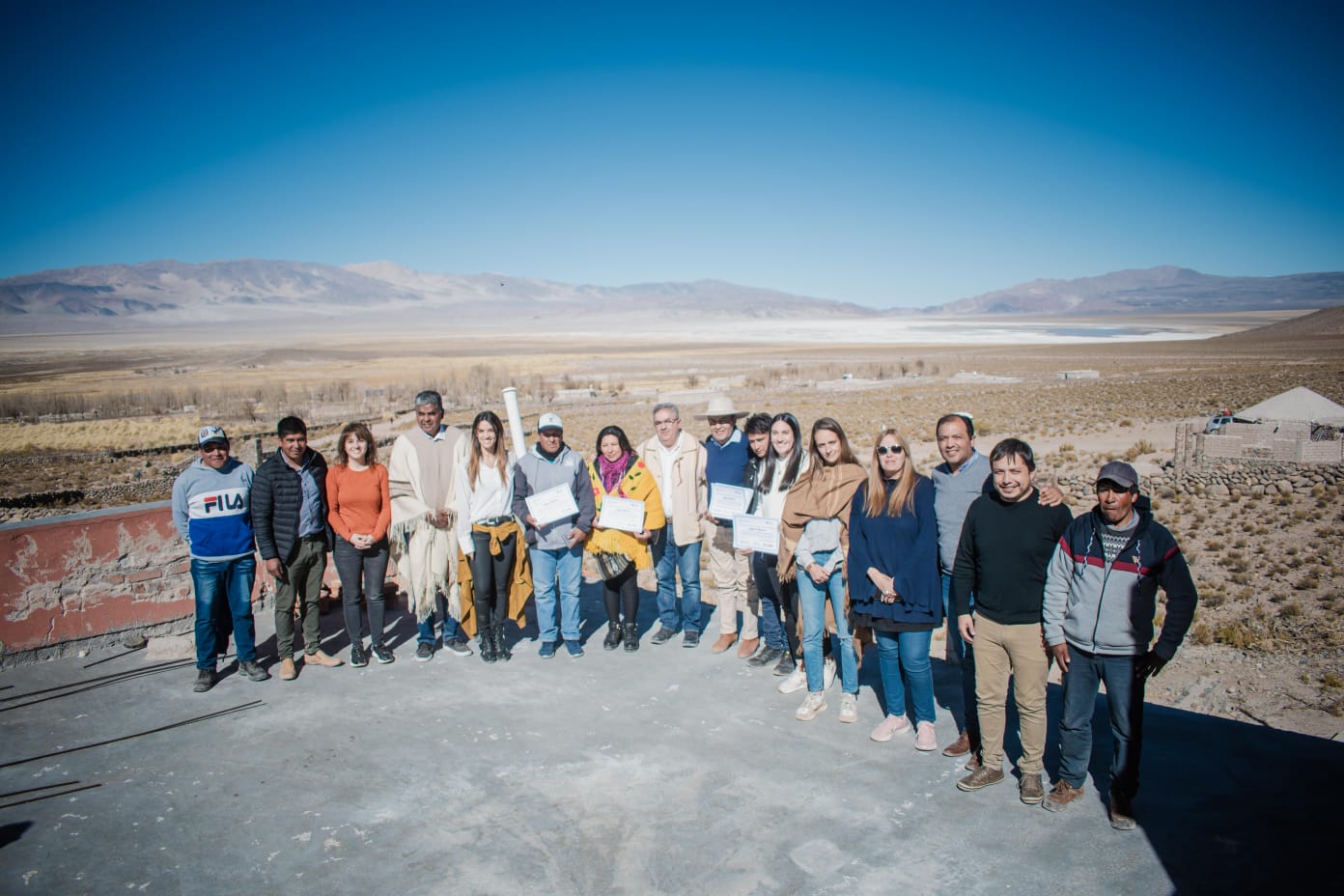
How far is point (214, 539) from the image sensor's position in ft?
16.6

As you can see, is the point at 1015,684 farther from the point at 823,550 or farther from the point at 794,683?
the point at 794,683

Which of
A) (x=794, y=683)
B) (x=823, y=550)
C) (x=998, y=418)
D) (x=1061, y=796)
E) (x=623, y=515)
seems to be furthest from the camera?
(x=998, y=418)

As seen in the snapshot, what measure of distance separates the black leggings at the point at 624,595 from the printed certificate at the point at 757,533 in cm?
102

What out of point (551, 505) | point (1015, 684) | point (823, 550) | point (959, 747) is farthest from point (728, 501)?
point (1015, 684)

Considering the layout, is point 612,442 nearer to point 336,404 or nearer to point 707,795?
point 707,795

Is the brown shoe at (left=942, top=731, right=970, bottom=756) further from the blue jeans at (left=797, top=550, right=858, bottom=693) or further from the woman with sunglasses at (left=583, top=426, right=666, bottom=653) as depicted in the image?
the woman with sunglasses at (left=583, top=426, right=666, bottom=653)

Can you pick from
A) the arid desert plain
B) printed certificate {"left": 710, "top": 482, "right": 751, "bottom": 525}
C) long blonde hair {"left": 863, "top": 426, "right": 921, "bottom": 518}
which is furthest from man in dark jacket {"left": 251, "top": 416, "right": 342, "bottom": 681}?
the arid desert plain

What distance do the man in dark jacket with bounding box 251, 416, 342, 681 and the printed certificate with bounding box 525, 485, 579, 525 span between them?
1420mm

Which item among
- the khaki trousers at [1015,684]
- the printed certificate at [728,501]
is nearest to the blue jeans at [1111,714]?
the khaki trousers at [1015,684]

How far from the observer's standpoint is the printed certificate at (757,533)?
509cm

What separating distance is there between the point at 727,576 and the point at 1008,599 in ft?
7.88

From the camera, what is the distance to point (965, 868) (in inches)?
128

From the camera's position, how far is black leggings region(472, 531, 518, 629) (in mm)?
5551

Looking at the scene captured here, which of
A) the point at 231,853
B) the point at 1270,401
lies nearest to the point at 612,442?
the point at 231,853
